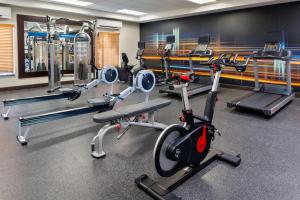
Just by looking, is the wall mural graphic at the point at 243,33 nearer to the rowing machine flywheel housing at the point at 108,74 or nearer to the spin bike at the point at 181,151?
the rowing machine flywheel housing at the point at 108,74

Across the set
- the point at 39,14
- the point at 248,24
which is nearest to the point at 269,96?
the point at 248,24

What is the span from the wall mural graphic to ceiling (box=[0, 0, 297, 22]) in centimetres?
39

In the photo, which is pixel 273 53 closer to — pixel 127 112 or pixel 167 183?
pixel 127 112

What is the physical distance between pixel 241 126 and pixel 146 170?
7.43 ft

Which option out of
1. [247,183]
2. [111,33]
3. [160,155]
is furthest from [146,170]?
[111,33]

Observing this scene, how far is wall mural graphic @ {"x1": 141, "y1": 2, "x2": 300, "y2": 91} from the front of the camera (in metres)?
6.60

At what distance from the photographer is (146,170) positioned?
2520 millimetres

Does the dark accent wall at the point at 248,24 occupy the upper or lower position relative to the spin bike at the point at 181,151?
upper

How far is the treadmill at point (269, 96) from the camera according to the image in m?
4.65

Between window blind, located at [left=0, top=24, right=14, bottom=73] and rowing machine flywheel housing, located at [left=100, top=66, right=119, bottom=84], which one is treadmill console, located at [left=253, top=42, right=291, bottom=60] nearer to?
rowing machine flywheel housing, located at [left=100, top=66, right=119, bottom=84]

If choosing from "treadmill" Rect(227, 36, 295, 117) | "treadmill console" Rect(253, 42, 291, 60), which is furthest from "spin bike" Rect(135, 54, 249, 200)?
"treadmill console" Rect(253, 42, 291, 60)

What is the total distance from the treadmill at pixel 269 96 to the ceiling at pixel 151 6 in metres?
1.65

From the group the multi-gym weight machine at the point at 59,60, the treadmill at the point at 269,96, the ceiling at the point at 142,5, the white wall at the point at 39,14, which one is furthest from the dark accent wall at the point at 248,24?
the multi-gym weight machine at the point at 59,60

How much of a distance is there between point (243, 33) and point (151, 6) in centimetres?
315
